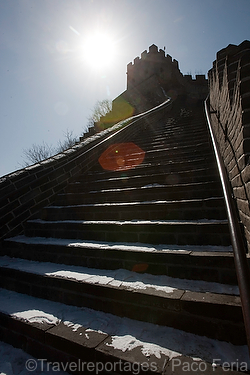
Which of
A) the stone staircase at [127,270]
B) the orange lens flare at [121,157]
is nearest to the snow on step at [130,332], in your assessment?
the stone staircase at [127,270]

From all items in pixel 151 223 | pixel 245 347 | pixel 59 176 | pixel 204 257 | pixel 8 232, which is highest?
pixel 59 176

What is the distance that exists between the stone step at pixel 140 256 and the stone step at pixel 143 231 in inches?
3.6

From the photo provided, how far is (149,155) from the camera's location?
521 centimetres

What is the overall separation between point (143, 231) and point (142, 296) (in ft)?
2.99

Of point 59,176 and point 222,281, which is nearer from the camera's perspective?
point 222,281

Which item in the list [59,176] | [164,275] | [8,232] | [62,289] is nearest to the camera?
[164,275]

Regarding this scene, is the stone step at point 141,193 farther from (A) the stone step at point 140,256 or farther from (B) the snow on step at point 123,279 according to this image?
(B) the snow on step at point 123,279

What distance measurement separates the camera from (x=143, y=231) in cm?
256

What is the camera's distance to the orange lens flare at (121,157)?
507cm

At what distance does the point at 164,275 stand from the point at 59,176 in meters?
3.19

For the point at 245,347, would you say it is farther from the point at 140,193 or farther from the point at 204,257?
the point at 140,193

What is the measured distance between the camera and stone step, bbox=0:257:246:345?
1460 mm

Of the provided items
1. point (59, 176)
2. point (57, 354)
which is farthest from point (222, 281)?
point (59, 176)

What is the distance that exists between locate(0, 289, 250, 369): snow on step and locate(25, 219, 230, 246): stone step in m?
0.92
